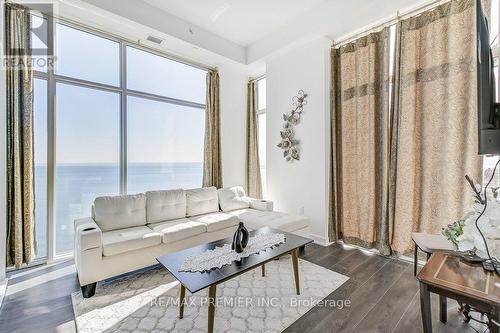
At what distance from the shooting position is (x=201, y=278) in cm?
154

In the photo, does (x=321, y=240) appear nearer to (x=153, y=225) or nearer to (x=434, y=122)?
(x=434, y=122)

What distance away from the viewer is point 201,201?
351cm

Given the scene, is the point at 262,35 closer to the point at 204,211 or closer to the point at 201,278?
the point at 204,211

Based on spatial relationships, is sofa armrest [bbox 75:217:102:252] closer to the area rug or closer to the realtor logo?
the area rug

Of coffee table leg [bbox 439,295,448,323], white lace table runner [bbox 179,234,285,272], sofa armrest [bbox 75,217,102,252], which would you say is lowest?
coffee table leg [bbox 439,295,448,323]

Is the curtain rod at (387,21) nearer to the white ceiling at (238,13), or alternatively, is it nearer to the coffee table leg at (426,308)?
the white ceiling at (238,13)

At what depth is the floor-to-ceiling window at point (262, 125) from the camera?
15.8 ft

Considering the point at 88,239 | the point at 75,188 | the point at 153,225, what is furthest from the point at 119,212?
the point at 75,188

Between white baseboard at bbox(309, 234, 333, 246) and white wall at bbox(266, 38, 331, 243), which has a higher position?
white wall at bbox(266, 38, 331, 243)

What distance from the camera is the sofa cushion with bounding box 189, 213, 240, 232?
2946 mm

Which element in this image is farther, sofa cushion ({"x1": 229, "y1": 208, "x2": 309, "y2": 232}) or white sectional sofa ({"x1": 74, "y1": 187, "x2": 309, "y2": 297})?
sofa cushion ({"x1": 229, "y1": 208, "x2": 309, "y2": 232})

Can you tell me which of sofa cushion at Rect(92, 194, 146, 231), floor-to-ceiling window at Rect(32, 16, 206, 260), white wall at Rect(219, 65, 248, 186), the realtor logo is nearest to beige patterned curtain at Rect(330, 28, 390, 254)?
white wall at Rect(219, 65, 248, 186)

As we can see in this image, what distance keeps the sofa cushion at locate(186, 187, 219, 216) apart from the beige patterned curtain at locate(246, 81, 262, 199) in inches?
50.3

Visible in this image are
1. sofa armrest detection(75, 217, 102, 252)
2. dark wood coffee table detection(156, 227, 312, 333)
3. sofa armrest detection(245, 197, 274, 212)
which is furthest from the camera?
sofa armrest detection(245, 197, 274, 212)
